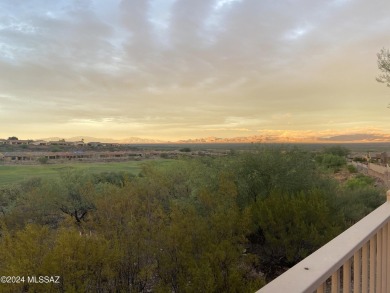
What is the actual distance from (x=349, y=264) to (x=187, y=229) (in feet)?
16.1

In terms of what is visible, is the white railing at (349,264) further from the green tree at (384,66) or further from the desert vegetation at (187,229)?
the green tree at (384,66)

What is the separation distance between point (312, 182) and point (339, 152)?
47.9 m

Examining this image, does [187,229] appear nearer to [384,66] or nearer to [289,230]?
[289,230]

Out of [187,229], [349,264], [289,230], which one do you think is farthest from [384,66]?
[349,264]

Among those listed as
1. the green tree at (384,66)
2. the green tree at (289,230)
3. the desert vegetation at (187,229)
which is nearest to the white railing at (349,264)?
the desert vegetation at (187,229)

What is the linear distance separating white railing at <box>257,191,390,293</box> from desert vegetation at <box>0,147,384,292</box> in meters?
3.36

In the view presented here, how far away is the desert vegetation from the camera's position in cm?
551

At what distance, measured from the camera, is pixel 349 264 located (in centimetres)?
180

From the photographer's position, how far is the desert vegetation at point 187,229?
5.51 metres

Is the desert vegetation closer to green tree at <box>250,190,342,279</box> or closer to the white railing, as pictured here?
green tree at <box>250,190,342,279</box>

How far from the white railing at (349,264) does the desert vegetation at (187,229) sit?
3365 mm

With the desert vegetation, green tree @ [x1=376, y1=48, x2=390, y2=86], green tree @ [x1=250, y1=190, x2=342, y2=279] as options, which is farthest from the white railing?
green tree @ [x1=376, y1=48, x2=390, y2=86]

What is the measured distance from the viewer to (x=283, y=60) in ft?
57.7

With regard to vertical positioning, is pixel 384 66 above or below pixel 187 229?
above
